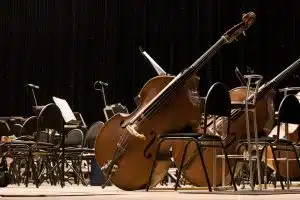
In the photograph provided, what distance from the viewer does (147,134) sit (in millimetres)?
4832

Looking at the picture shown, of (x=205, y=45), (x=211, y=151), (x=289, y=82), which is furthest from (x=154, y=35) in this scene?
(x=211, y=151)

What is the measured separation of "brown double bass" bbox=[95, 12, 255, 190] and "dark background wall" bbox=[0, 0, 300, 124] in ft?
16.0

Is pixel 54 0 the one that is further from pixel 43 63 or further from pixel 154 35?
pixel 154 35

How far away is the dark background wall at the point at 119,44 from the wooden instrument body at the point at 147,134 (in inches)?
193

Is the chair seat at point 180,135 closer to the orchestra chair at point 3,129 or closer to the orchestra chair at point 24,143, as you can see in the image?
the orchestra chair at point 24,143

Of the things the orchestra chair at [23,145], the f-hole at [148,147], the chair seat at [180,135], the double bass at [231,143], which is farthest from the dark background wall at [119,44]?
the chair seat at [180,135]

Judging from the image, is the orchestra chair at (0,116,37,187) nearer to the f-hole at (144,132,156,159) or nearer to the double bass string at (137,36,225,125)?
the f-hole at (144,132,156,159)

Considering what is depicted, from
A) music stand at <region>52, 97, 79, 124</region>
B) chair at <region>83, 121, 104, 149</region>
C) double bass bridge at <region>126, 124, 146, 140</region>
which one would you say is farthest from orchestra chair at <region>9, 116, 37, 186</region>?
double bass bridge at <region>126, 124, 146, 140</region>

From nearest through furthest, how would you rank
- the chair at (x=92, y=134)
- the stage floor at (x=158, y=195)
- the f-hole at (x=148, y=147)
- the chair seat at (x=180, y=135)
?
the stage floor at (x=158, y=195)
the chair seat at (x=180, y=135)
the f-hole at (x=148, y=147)
the chair at (x=92, y=134)

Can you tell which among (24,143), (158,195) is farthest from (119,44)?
(158,195)

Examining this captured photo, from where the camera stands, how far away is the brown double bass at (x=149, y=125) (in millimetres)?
4770

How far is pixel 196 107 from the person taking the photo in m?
4.79

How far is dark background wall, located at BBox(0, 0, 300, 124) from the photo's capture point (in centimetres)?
972

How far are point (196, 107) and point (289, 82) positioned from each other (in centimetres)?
494
